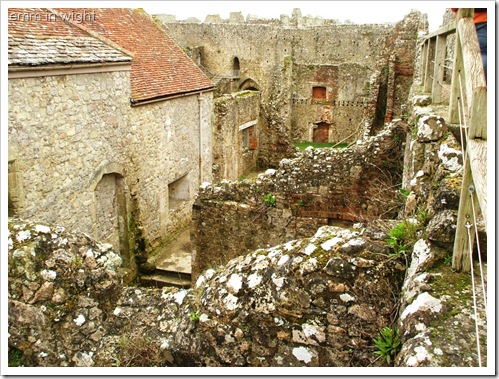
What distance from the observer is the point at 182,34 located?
32.9 m

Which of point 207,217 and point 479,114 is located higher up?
point 479,114

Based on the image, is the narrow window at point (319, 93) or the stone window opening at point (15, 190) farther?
the narrow window at point (319, 93)

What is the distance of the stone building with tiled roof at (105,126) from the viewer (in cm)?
740

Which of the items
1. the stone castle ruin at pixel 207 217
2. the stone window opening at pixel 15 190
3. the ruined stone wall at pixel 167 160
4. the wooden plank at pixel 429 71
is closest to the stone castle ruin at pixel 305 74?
the stone castle ruin at pixel 207 217

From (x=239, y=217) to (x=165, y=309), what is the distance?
3941 millimetres

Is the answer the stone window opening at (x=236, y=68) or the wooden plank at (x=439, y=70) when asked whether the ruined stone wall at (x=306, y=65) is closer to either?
the stone window opening at (x=236, y=68)

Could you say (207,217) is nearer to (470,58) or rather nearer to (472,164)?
(470,58)

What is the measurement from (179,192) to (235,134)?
358cm

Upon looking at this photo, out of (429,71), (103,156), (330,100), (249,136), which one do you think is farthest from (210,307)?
(330,100)

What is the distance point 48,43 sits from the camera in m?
7.77

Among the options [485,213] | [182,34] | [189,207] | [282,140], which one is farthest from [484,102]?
[182,34]

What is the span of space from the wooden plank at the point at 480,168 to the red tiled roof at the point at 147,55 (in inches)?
341

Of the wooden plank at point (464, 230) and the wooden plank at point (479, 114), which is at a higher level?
the wooden plank at point (479, 114)

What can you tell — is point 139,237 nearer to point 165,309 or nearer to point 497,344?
point 165,309
